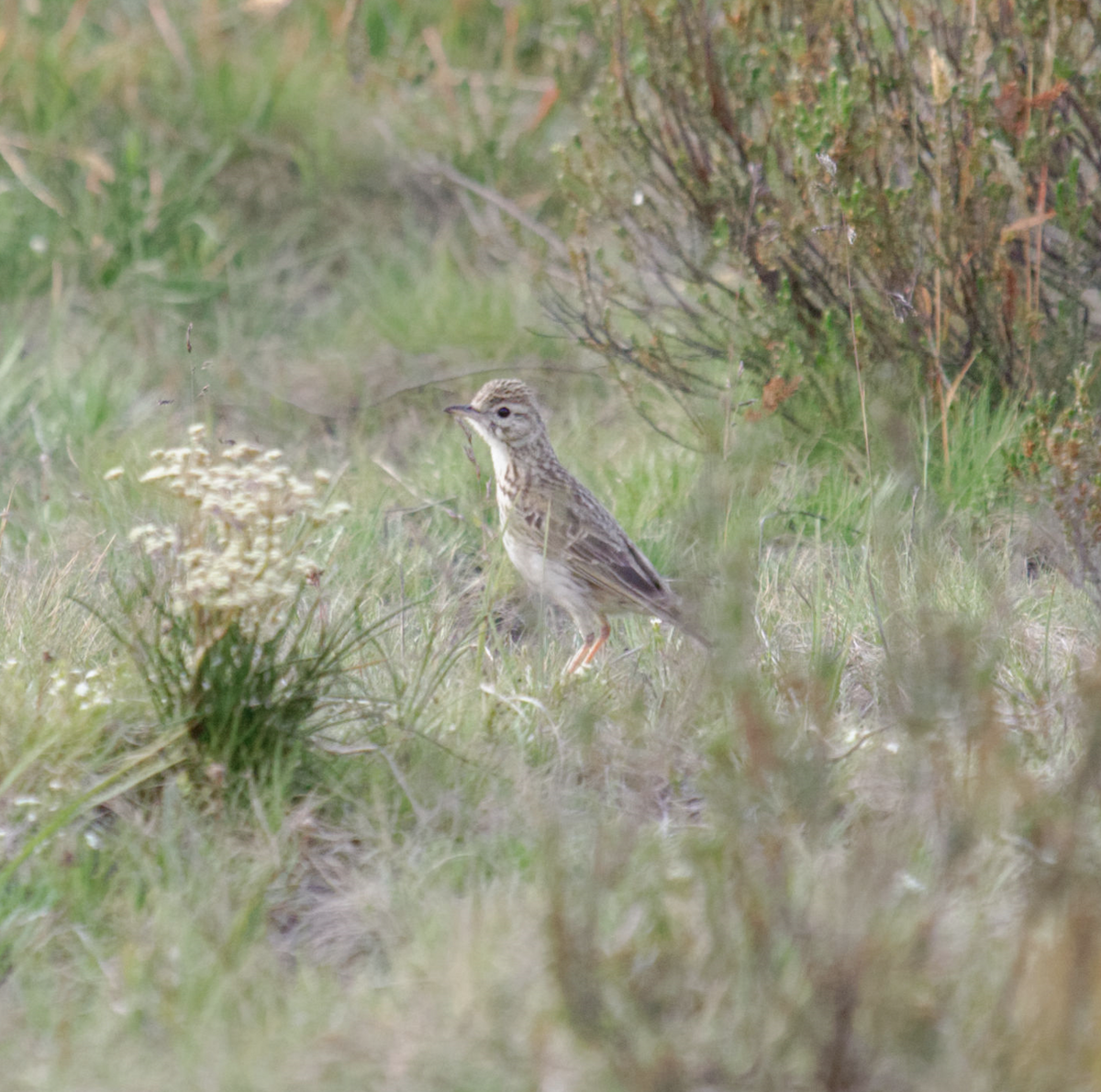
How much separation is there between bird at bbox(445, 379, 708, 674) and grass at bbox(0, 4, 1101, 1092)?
0.16m

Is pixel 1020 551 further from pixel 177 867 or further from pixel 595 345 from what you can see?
pixel 177 867

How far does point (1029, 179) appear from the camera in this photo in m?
5.45

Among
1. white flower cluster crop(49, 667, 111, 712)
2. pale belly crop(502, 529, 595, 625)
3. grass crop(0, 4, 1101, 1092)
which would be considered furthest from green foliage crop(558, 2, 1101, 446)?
white flower cluster crop(49, 667, 111, 712)

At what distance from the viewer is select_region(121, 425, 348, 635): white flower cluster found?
3.32 metres

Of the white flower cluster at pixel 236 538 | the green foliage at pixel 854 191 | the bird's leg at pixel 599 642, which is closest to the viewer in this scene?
the white flower cluster at pixel 236 538

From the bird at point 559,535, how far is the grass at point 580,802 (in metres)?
0.16

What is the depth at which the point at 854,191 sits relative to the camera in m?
5.00

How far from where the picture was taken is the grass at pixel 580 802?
8.13ft

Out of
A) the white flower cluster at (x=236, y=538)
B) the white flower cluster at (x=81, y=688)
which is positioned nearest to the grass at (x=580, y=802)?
the white flower cluster at (x=81, y=688)

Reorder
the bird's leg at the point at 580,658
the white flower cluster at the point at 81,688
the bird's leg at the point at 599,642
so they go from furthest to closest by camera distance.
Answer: the bird's leg at the point at 599,642, the bird's leg at the point at 580,658, the white flower cluster at the point at 81,688

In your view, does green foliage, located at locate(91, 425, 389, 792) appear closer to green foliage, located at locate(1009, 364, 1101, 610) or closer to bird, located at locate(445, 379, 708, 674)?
bird, located at locate(445, 379, 708, 674)

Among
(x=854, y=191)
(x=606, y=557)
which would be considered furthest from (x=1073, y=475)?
(x=606, y=557)

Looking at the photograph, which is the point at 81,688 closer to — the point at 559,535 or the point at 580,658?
the point at 580,658

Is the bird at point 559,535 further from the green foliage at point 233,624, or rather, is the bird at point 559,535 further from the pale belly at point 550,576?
the green foliage at point 233,624
